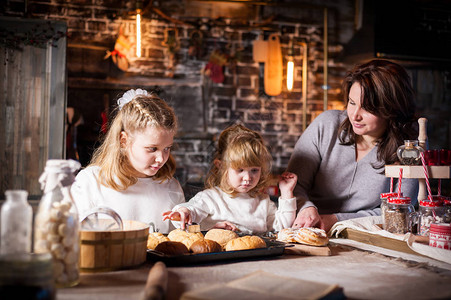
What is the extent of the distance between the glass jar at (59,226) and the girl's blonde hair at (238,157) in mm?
1165

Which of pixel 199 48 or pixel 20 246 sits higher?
pixel 199 48

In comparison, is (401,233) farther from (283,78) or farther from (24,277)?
(283,78)

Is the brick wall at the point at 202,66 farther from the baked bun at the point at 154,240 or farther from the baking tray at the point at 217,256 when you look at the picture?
the baking tray at the point at 217,256

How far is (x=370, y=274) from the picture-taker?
1331mm

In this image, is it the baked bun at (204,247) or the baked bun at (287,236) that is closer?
the baked bun at (204,247)

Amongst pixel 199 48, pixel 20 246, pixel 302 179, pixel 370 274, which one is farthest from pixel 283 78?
pixel 20 246

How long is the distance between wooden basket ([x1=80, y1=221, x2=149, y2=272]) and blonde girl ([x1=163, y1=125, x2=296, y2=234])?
2.88 feet

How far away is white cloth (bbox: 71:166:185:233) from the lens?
211 cm

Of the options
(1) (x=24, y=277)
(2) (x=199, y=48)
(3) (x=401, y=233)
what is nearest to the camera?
(1) (x=24, y=277)

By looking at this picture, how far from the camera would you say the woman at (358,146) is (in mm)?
2279

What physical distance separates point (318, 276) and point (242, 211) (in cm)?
106

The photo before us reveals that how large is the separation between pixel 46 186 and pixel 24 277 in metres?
0.28

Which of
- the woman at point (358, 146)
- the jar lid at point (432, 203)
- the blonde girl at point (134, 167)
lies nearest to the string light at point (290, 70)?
the woman at point (358, 146)

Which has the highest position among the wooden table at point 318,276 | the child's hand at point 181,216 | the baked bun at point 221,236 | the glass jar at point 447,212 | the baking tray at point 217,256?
the glass jar at point 447,212
